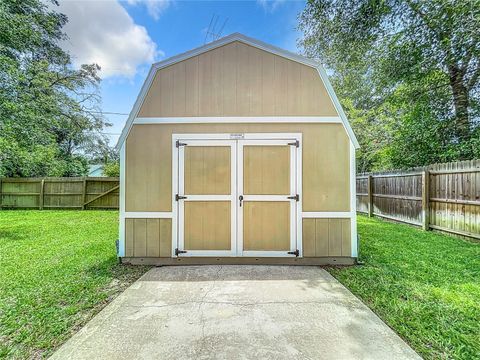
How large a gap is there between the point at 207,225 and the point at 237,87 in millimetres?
2084

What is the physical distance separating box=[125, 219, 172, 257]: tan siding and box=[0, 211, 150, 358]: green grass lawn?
27 cm

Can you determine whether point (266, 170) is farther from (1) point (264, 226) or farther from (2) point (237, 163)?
(1) point (264, 226)

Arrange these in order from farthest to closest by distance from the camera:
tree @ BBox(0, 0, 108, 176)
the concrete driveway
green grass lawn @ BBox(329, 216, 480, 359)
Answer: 1. tree @ BBox(0, 0, 108, 176)
2. green grass lawn @ BBox(329, 216, 480, 359)
3. the concrete driveway

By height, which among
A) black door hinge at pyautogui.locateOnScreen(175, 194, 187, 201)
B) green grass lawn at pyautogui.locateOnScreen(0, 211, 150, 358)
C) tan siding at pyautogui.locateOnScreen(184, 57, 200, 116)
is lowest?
green grass lawn at pyautogui.locateOnScreen(0, 211, 150, 358)

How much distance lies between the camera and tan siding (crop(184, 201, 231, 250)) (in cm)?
381

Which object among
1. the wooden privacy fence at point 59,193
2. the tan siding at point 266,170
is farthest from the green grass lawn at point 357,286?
the wooden privacy fence at point 59,193

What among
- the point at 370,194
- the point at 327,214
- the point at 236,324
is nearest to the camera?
the point at 236,324

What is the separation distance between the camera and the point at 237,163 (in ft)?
12.5

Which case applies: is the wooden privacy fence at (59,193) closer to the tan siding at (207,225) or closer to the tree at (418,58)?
the tan siding at (207,225)

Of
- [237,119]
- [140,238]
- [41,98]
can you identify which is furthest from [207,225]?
[41,98]

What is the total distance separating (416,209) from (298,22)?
832 cm

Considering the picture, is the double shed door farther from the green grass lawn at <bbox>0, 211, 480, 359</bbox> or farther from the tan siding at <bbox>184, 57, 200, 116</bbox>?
the green grass lawn at <bbox>0, 211, 480, 359</bbox>

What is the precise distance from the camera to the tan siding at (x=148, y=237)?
12.5ft

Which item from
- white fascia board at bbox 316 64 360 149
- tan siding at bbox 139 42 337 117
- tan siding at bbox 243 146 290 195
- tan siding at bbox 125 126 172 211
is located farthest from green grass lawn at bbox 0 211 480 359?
tan siding at bbox 139 42 337 117
